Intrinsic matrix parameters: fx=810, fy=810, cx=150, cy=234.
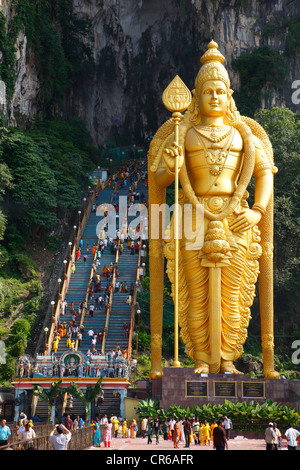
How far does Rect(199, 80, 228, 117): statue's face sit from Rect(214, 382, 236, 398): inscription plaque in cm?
586

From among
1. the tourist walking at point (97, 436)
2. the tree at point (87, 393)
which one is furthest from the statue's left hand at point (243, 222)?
the tree at point (87, 393)

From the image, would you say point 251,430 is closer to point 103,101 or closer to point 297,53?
point 297,53

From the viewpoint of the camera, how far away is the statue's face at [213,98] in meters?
17.8

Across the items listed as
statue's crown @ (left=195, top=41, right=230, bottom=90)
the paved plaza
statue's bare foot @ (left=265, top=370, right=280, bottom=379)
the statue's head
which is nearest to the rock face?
statue's crown @ (left=195, top=41, right=230, bottom=90)

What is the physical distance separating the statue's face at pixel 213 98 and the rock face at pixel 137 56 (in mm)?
25531

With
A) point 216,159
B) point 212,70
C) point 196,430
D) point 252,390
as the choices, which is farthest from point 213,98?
point 196,430

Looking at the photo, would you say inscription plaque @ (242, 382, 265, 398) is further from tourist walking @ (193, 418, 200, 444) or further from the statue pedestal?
tourist walking @ (193, 418, 200, 444)

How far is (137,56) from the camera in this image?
49.6m

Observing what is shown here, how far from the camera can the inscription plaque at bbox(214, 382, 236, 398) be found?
1683 cm

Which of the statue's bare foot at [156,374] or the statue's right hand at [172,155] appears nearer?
the statue's right hand at [172,155]

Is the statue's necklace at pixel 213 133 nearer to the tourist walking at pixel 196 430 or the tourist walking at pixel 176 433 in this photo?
the tourist walking at pixel 196 430

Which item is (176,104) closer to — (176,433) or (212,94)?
(212,94)

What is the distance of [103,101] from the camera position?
49.4m
